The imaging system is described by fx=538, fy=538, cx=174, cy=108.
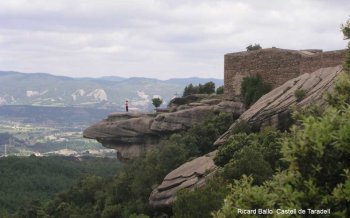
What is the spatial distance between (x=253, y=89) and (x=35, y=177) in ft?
251

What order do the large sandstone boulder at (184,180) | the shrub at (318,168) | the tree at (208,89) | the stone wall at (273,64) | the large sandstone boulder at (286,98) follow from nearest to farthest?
the shrub at (318,168) → the large sandstone boulder at (286,98) → the large sandstone boulder at (184,180) → the stone wall at (273,64) → the tree at (208,89)

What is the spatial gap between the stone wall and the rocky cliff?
3.38 feet

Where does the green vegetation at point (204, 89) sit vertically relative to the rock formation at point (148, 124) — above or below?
above

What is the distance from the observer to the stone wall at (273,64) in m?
32.6

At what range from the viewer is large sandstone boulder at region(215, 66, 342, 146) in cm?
2909

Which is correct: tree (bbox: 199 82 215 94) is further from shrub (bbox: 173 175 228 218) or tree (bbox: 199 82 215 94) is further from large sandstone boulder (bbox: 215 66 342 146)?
shrub (bbox: 173 175 228 218)

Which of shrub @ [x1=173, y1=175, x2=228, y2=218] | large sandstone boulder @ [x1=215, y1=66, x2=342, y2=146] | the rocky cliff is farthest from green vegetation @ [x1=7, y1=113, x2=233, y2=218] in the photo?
shrub @ [x1=173, y1=175, x2=228, y2=218]

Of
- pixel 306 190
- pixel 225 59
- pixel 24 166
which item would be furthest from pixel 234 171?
pixel 24 166

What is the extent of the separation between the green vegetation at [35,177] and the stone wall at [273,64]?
51639 mm

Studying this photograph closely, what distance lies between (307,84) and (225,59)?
12272 mm

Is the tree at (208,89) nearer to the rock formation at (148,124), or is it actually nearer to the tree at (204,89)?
the tree at (204,89)

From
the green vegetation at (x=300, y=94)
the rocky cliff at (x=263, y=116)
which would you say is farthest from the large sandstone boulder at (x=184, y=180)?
the green vegetation at (x=300, y=94)

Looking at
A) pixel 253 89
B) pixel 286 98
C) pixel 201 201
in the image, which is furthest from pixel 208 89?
pixel 201 201

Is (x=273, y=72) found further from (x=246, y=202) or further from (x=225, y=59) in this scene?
(x=246, y=202)
